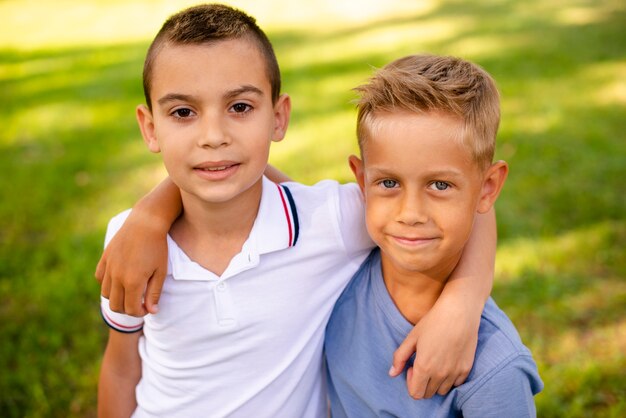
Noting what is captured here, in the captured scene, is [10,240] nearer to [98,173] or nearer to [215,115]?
[98,173]

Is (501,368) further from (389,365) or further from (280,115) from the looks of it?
(280,115)

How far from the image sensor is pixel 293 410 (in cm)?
203

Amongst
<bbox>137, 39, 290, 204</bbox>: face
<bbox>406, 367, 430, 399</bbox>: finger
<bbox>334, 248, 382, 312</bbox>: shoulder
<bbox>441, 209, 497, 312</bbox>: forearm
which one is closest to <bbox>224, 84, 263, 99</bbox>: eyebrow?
<bbox>137, 39, 290, 204</bbox>: face

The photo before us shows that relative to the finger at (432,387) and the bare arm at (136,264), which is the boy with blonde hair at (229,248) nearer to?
the bare arm at (136,264)

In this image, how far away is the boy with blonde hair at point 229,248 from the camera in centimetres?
179

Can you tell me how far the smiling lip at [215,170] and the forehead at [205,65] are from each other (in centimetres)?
21

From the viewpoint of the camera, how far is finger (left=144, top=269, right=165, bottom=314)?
1837mm

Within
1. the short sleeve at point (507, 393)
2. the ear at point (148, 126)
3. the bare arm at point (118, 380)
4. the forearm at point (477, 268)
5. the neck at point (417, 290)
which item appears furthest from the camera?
the bare arm at point (118, 380)

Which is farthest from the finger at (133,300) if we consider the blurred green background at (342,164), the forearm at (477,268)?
the blurred green background at (342,164)

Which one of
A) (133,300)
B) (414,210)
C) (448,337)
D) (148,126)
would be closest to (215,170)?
(148,126)

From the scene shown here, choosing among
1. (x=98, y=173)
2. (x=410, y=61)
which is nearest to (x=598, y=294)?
(x=410, y=61)

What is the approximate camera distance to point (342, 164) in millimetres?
4660

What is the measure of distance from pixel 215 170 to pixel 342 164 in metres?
2.91

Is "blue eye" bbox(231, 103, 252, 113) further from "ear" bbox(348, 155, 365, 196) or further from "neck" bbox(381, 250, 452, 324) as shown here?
"neck" bbox(381, 250, 452, 324)
